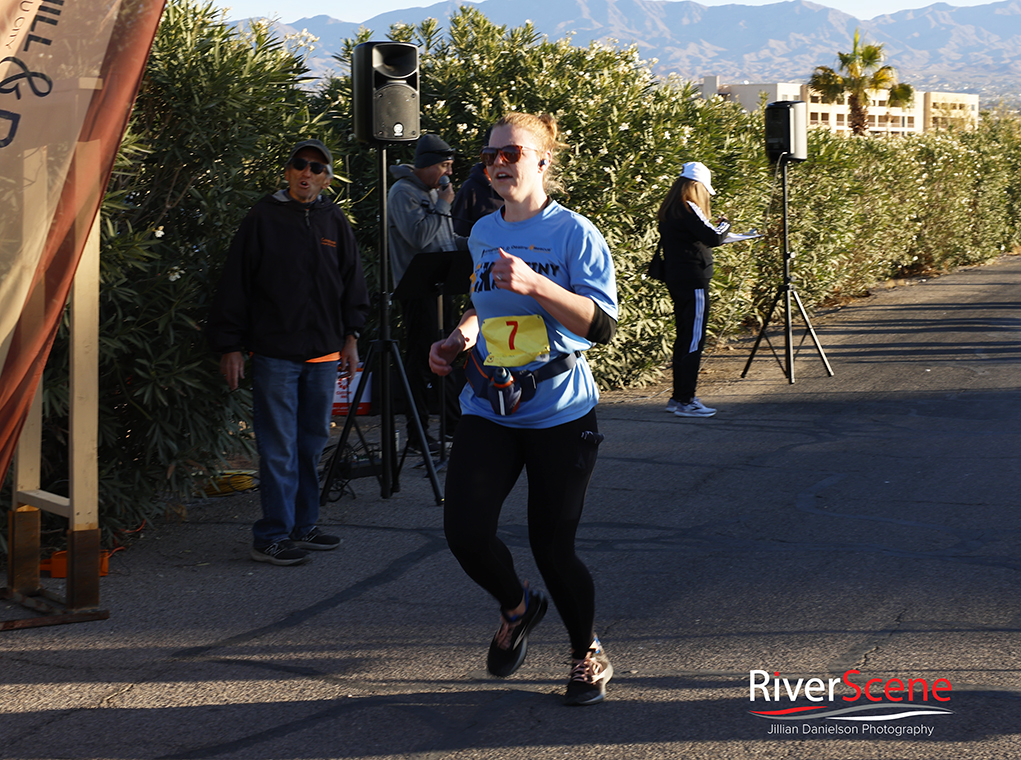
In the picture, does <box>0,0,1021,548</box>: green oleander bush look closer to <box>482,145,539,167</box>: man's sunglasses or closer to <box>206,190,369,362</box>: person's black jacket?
<box>206,190,369,362</box>: person's black jacket

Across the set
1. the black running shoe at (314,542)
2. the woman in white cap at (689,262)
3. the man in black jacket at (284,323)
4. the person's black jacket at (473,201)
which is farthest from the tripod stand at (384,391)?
the woman in white cap at (689,262)

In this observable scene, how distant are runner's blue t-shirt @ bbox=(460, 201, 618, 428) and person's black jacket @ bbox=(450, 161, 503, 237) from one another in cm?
428

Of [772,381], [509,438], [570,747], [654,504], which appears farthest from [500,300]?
[772,381]

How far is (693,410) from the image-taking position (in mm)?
9312

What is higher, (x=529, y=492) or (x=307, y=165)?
(x=307, y=165)

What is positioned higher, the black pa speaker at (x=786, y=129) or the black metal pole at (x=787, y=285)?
the black pa speaker at (x=786, y=129)

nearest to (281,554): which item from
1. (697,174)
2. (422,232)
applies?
(422,232)

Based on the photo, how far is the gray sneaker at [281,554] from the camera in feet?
18.0

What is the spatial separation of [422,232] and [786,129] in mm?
4707

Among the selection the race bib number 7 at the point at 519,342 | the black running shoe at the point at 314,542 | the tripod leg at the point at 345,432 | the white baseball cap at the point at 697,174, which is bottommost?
the black running shoe at the point at 314,542

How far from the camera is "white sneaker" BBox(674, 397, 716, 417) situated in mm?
9289

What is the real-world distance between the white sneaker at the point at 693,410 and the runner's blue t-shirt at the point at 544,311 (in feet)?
19.0

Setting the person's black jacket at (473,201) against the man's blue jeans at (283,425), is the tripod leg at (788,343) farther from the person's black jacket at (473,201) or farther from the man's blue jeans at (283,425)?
the man's blue jeans at (283,425)

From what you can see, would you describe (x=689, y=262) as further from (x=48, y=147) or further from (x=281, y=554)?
(x=48, y=147)
